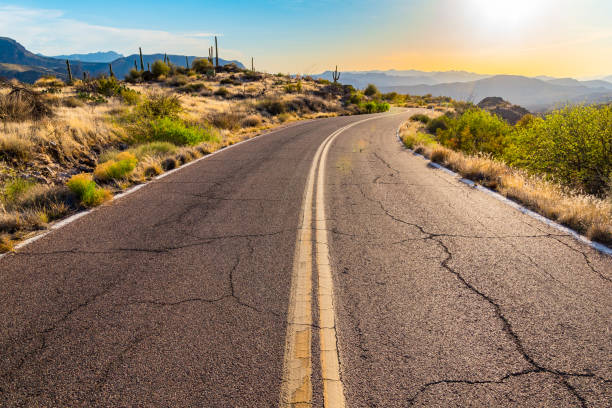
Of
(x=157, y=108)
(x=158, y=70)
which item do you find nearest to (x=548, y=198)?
(x=157, y=108)

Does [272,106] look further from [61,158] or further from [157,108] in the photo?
[61,158]

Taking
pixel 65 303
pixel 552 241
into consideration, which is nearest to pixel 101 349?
pixel 65 303

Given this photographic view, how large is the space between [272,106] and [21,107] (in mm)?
20307

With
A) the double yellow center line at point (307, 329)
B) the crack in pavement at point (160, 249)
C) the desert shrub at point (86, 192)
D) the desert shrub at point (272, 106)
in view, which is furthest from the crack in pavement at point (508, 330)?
the desert shrub at point (272, 106)

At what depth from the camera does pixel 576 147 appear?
718cm

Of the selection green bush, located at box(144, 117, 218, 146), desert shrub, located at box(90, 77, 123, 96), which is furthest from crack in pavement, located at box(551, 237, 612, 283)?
desert shrub, located at box(90, 77, 123, 96)

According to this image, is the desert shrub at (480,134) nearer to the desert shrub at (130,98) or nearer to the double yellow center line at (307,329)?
the double yellow center line at (307,329)

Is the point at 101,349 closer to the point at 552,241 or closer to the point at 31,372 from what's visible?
the point at 31,372

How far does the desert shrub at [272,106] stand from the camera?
27.3 meters

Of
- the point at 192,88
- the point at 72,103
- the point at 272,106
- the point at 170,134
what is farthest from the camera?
the point at 192,88

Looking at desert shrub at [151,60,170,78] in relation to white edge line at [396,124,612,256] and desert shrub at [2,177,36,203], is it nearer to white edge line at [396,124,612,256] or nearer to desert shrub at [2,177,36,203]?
desert shrub at [2,177,36,203]

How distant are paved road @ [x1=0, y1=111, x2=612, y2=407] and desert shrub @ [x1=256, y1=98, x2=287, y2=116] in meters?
23.4

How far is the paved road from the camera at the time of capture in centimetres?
211

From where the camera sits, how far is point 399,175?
8375 millimetres
